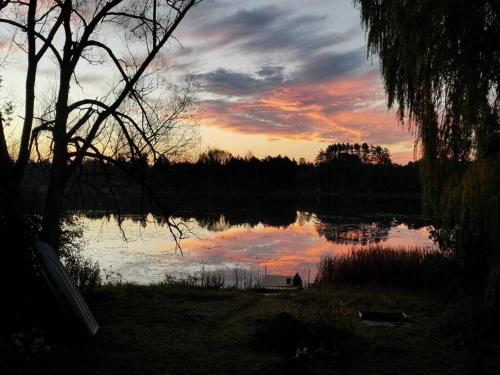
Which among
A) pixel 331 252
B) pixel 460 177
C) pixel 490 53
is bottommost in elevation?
pixel 331 252

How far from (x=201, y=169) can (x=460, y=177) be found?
277 ft

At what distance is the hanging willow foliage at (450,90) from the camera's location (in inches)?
242

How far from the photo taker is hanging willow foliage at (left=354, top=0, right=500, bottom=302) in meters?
6.15

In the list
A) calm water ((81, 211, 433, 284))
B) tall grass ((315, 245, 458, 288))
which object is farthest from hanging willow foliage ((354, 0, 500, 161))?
calm water ((81, 211, 433, 284))

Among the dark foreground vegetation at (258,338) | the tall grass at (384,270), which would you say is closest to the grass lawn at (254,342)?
the dark foreground vegetation at (258,338)

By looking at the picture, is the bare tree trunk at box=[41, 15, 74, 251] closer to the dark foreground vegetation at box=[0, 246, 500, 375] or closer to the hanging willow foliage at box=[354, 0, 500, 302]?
the dark foreground vegetation at box=[0, 246, 500, 375]

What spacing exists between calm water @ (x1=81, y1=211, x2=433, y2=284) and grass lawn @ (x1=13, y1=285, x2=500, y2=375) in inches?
215

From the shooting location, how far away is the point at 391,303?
984 centimetres

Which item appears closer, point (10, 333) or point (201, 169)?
point (10, 333)

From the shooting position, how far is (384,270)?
14.5 meters

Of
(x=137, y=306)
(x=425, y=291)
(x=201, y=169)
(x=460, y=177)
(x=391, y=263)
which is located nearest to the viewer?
(x=460, y=177)

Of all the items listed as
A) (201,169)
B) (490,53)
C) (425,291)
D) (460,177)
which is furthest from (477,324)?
(201,169)

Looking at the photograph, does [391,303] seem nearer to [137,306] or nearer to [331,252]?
[137,306]

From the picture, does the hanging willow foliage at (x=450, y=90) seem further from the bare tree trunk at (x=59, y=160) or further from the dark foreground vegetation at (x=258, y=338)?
the bare tree trunk at (x=59, y=160)
